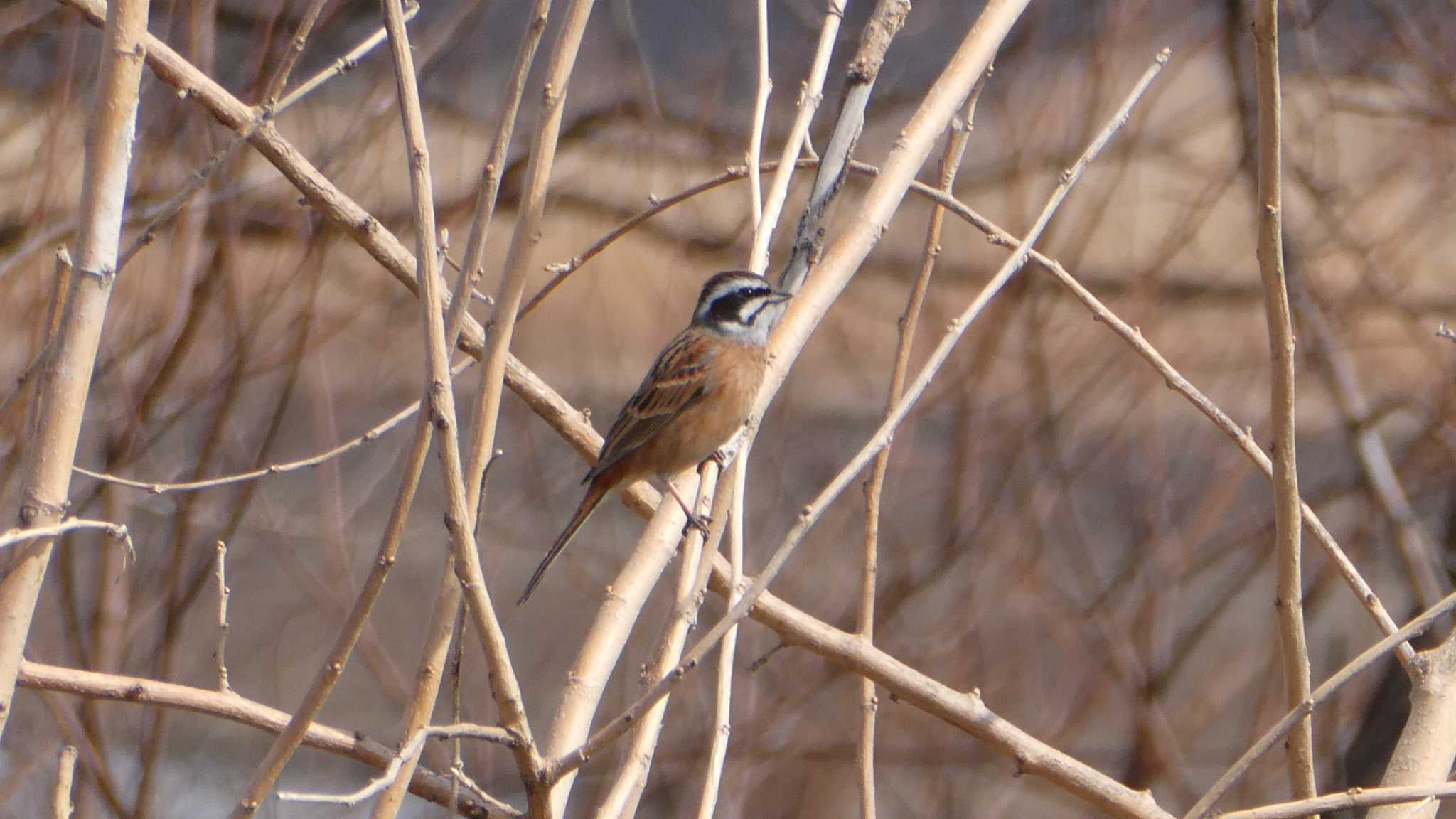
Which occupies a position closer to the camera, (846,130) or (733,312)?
(846,130)

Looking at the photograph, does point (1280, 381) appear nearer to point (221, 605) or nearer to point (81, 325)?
point (221, 605)

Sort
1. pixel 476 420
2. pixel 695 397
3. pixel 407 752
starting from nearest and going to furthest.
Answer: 1. pixel 407 752
2. pixel 476 420
3. pixel 695 397

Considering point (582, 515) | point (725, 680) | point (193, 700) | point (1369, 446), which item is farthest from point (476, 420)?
point (1369, 446)

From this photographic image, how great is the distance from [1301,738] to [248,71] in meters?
4.21

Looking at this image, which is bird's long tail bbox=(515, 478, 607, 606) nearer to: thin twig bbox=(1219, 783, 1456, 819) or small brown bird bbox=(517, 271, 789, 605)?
small brown bird bbox=(517, 271, 789, 605)

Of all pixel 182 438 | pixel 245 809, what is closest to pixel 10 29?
pixel 182 438

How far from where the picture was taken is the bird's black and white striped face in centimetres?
339

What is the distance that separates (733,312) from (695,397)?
10.7 inches

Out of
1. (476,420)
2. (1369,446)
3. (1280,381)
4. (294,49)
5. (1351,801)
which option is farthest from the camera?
(1369,446)

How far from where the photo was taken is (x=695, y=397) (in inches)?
139

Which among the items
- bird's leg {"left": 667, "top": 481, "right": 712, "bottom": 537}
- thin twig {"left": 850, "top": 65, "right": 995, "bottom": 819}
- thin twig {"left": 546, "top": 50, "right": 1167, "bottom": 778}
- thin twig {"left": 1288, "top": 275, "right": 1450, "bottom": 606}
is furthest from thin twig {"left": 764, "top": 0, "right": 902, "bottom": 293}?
thin twig {"left": 1288, "top": 275, "right": 1450, "bottom": 606}

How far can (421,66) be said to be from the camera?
5008mm

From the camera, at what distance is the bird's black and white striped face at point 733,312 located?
11.1 feet

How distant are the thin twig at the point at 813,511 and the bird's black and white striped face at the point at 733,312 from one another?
1.27 meters
